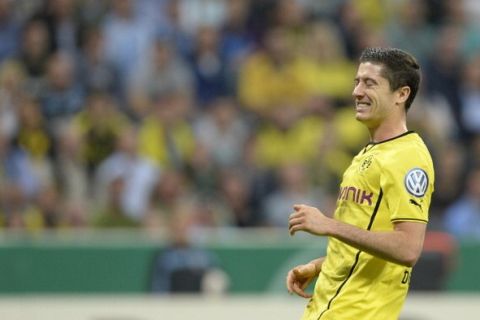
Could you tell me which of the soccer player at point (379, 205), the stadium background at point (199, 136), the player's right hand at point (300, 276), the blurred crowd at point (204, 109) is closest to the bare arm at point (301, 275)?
the player's right hand at point (300, 276)

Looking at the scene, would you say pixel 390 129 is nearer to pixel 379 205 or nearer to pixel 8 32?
pixel 379 205

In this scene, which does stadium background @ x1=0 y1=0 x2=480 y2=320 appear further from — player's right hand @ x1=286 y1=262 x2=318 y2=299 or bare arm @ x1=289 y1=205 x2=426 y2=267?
bare arm @ x1=289 y1=205 x2=426 y2=267

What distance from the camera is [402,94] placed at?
4535 mm

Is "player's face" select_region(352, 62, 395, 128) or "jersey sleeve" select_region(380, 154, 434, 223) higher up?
"player's face" select_region(352, 62, 395, 128)

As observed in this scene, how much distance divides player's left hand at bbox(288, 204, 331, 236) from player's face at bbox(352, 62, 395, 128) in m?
0.52

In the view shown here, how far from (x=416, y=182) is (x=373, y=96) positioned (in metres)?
0.41

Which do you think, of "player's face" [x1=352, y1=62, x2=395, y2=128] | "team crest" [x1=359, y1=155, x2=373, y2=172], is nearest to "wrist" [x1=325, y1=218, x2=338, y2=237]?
"team crest" [x1=359, y1=155, x2=373, y2=172]

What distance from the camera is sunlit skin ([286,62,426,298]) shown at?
4.20 meters

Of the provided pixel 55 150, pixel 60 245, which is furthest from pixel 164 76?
pixel 60 245

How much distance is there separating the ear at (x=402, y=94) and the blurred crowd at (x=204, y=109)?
17.8ft

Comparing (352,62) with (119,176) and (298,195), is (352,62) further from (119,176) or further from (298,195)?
(119,176)

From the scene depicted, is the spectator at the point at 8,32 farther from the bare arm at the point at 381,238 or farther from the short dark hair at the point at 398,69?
the bare arm at the point at 381,238

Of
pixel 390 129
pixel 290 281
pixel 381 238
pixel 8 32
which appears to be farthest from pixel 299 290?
pixel 8 32

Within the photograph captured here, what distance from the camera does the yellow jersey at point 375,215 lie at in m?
4.32
